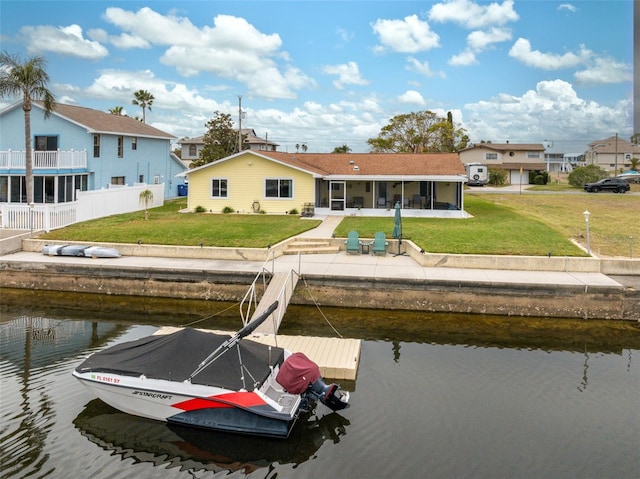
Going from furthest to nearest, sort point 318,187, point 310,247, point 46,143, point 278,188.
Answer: point 46,143
point 318,187
point 278,188
point 310,247

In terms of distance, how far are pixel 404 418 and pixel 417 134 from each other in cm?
5713

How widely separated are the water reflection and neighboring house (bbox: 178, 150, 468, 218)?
2031cm

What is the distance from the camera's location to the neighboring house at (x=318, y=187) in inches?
1157

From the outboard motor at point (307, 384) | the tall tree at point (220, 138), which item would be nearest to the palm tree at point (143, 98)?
the tall tree at point (220, 138)

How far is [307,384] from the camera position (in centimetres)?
955

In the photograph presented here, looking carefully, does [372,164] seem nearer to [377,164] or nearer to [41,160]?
[377,164]

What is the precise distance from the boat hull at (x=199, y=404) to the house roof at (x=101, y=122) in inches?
965

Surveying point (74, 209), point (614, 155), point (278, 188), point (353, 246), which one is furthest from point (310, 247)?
point (614, 155)

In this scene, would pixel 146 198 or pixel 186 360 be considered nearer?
pixel 186 360

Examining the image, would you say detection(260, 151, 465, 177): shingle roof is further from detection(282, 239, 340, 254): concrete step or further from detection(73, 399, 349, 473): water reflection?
detection(73, 399, 349, 473): water reflection

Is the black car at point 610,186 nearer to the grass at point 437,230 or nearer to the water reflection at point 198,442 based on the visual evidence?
the grass at point 437,230

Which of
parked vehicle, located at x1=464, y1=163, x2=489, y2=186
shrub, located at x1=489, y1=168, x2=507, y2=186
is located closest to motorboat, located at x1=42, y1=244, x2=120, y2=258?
parked vehicle, located at x1=464, y1=163, x2=489, y2=186

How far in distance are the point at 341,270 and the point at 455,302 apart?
12.6 feet

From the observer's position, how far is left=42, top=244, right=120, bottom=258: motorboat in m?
19.5
